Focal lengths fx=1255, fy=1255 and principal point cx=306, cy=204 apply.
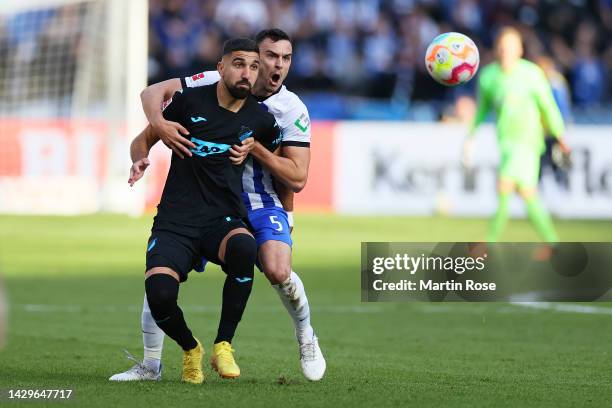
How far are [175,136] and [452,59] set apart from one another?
11.0ft

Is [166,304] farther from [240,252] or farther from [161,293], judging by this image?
[240,252]

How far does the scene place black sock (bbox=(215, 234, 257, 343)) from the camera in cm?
716

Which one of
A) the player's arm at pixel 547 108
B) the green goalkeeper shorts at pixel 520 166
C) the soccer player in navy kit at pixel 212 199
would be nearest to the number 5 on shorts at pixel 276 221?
the soccer player in navy kit at pixel 212 199

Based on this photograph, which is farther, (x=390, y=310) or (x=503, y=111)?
(x=503, y=111)

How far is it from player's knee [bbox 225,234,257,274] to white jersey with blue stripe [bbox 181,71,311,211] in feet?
2.00

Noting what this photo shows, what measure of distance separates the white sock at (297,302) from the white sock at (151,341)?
0.76 meters

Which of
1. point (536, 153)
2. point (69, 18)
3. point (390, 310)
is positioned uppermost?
point (69, 18)

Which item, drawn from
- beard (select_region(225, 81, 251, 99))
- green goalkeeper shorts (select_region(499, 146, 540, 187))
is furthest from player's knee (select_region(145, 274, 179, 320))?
green goalkeeper shorts (select_region(499, 146, 540, 187))

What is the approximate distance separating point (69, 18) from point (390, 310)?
43.6 ft

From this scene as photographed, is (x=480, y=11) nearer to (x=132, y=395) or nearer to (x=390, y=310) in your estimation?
(x=390, y=310)

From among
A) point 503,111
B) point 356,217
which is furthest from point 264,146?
point 356,217

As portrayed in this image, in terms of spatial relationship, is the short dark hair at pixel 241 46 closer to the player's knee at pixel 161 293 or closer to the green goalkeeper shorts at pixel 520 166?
the player's knee at pixel 161 293

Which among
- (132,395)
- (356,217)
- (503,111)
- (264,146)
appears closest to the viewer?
(132,395)

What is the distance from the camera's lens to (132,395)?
22.0ft
